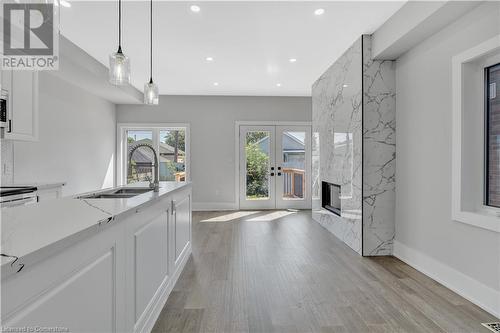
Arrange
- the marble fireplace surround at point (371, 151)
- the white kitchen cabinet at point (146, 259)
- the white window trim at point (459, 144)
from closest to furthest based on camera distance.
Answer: the white kitchen cabinet at point (146, 259) → the white window trim at point (459, 144) → the marble fireplace surround at point (371, 151)

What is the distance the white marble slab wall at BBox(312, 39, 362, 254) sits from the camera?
11.8 feet

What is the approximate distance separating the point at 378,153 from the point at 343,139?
64 cm

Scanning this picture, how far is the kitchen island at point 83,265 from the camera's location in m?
0.79

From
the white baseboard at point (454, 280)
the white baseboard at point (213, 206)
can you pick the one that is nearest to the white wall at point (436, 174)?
the white baseboard at point (454, 280)

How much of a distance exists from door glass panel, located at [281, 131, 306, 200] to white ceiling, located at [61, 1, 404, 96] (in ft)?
5.98

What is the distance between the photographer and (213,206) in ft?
22.2

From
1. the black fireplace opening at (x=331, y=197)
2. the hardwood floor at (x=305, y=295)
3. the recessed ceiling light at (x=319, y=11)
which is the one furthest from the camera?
the black fireplace opening at (x=331, y=197)

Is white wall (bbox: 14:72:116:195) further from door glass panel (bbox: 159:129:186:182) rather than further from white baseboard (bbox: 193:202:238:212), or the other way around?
white baseboard (bbox: 193:202:238:212)

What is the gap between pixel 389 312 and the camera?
7.09 ft

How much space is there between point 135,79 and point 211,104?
1850 millimetres

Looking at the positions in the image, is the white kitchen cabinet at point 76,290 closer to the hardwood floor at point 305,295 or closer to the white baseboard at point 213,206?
the hardwood floor at point 305,295

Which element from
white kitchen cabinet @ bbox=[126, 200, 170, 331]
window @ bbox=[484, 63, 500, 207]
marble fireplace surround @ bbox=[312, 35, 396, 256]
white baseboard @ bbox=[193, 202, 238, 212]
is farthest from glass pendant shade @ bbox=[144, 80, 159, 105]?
white baseboard @ bbox=[193, 202, 238, 212]

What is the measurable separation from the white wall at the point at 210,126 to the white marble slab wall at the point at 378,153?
3.49m

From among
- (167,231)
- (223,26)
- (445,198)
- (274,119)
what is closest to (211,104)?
(274,119)
